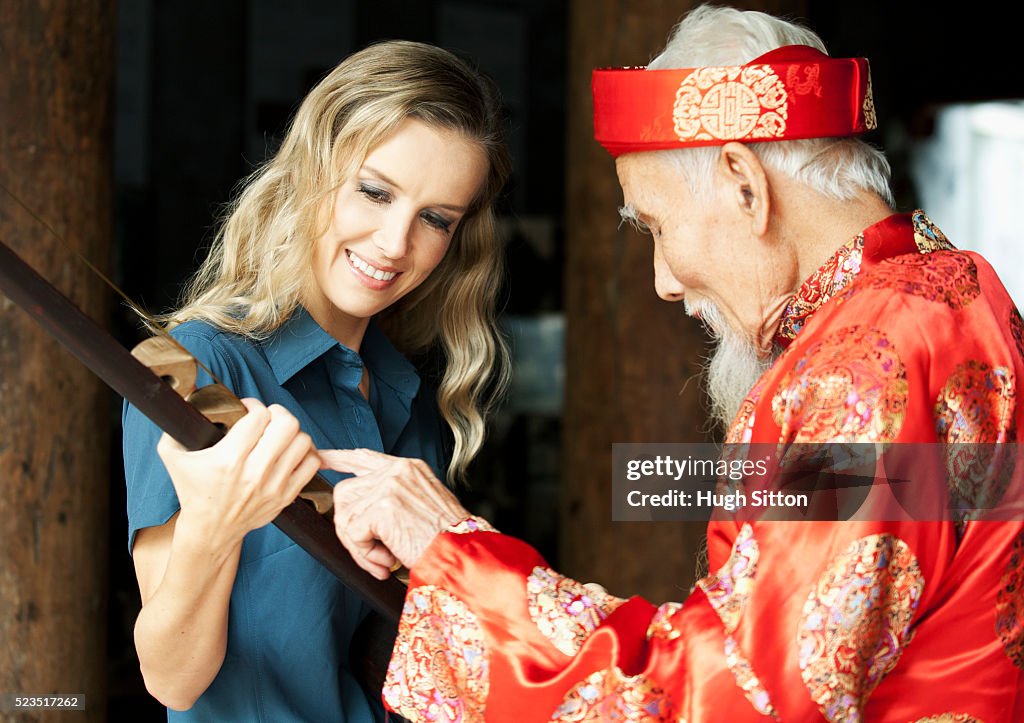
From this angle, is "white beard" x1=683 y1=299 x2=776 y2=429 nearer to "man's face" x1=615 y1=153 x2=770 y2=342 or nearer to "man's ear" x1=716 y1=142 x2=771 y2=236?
"man's face" x1=615 y1=153 x2=770 y2=342

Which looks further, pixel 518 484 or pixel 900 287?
pixel 518 484

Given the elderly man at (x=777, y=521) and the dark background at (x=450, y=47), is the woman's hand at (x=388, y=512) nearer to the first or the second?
the elderly man at (x=777, y=521)

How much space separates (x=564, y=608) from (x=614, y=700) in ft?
0.45

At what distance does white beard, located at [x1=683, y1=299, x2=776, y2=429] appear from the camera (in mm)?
1635

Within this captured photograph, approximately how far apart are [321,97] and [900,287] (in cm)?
98

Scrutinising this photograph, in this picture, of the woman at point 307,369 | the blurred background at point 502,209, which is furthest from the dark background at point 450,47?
the woman at point 307,369

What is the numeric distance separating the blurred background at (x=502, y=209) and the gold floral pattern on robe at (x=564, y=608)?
3.29 feet

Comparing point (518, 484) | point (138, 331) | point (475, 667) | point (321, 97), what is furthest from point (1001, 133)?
point (475, 667)

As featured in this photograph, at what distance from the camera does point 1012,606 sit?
1.30m

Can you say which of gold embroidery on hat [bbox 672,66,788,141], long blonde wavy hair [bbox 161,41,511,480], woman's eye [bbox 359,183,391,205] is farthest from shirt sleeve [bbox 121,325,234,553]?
gold embroidery on hat [bbox 672,66,788,141]

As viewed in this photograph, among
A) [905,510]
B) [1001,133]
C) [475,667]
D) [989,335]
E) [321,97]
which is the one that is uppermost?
[1001,133]

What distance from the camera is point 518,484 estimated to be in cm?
629

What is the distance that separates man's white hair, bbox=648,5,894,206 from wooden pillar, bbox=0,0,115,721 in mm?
1497

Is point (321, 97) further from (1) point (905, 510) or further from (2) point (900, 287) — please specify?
(1) point (905, 510)
